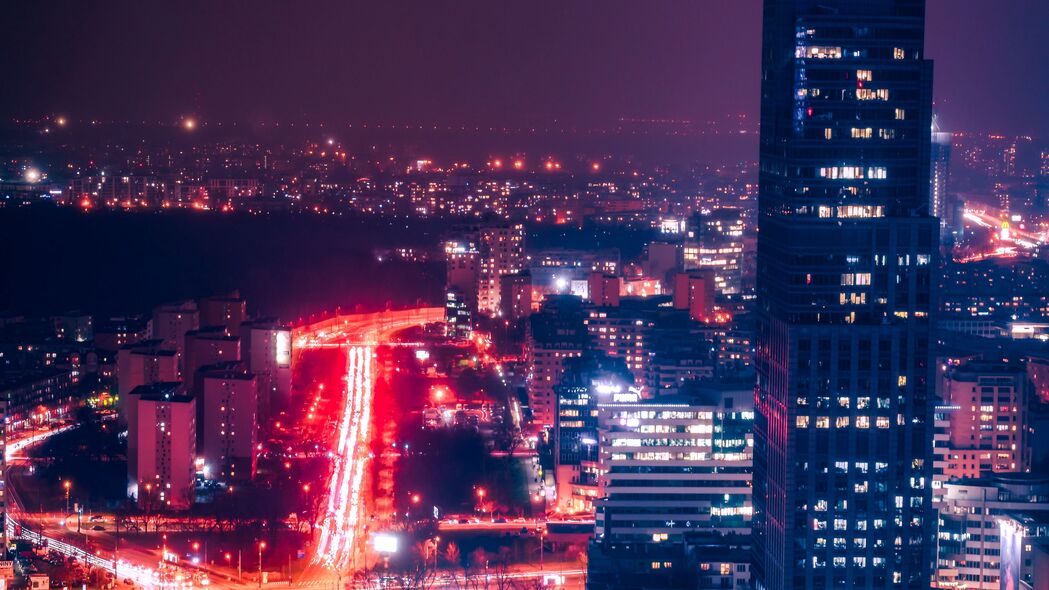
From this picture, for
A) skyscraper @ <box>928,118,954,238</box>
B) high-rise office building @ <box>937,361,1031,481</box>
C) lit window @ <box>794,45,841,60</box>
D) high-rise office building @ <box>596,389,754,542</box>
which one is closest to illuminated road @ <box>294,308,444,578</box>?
high-rise office building @ <box>596,389,754,542</box>

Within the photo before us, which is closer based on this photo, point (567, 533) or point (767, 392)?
point (767, 392)

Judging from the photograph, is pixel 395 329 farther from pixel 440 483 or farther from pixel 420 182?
pixel 420 182

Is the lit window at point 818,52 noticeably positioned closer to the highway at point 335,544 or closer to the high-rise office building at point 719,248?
the highway at point 335,544

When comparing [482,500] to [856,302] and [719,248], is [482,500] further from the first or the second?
[719,248]

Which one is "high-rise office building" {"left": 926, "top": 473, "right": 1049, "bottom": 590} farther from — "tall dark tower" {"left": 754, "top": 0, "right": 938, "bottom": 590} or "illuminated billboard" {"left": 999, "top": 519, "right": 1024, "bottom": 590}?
"tall dark tower" {"left": 754, "top": 0, "right": 938, "bottom": 590}

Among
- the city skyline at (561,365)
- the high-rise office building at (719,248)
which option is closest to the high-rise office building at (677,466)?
the city skyline at (561,365)

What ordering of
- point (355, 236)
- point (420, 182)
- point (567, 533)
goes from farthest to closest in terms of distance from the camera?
point (420, 182) → point (355, 236) → point (567, 533)

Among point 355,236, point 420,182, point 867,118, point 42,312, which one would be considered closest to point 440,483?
point 867,118
